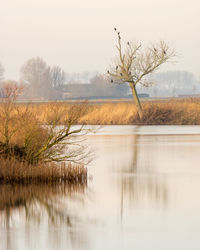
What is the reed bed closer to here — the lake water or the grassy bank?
the lake water

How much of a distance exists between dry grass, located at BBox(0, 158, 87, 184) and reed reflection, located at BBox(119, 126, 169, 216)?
1.51 metres

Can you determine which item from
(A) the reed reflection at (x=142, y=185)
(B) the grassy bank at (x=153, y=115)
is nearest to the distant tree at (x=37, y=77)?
(B) the grassy bank at (x=153, y=115)

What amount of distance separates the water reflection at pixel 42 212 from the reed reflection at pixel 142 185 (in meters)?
1.11

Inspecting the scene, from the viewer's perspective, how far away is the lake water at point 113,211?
9.85 meters

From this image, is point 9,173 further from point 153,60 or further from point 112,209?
point 153,60

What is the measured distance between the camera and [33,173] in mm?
15477

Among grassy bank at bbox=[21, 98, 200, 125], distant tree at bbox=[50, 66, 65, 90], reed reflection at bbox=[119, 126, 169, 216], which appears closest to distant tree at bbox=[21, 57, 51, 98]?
distant tree at bbox=[50, 66, 65, 90]

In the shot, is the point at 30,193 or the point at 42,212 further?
the point at 30,193

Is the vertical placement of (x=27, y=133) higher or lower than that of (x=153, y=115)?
higher

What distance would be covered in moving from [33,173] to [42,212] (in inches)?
122

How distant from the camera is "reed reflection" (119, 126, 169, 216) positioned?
44.0 ft

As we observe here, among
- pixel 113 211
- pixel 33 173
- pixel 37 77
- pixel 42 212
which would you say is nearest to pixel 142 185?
pixel 33 173

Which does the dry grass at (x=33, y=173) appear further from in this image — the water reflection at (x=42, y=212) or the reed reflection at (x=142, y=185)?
the reed reflection at (x=142, y=185)

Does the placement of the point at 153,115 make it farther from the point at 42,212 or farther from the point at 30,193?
the point at 42,212
